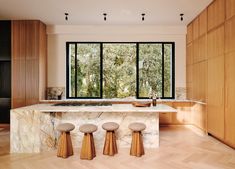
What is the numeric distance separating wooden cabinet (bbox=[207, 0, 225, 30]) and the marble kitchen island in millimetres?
2098

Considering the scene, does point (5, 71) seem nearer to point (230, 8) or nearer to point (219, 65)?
point (219, 65)

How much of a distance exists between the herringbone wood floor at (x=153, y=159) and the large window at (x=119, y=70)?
2.63 m

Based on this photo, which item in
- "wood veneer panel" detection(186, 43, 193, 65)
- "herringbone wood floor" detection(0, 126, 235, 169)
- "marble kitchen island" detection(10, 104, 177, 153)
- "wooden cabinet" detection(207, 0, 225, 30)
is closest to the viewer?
"herringbone wood floor" detection(0, 126, 235, 169)

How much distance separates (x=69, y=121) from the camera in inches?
162

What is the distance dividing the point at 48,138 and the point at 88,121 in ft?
2.52

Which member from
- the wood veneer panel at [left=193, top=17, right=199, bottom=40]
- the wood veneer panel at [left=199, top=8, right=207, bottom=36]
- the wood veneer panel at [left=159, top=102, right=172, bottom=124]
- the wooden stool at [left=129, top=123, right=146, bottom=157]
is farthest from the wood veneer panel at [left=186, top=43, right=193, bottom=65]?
the wooden stool at [left=129, top=123, right=146, bottom=157]

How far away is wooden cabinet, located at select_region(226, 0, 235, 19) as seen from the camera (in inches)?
154

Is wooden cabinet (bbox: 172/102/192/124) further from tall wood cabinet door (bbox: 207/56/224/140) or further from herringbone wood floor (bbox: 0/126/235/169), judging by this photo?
herringbone wood floor (bbox: 0/126/235/169)

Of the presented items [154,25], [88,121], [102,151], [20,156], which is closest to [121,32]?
[154,25]

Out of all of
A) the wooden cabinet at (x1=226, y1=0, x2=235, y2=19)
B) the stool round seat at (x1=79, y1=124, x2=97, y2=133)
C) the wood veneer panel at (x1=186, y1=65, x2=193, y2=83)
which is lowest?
the stool round seat at (x1=79, y1=124, x2=97, y2=133)

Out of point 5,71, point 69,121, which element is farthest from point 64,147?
point 5,71

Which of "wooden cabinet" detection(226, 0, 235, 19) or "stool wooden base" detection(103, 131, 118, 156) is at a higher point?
"wooden cabinet" detection(226, 0, 235, 19)

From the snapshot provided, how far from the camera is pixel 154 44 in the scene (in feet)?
22.1

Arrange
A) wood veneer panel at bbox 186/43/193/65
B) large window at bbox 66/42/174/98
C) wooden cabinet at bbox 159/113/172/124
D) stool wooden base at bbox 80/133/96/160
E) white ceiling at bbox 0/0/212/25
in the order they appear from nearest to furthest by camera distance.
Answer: stool wooden base at bbox 80/133/96/160 → white ceiling at bbox 0/0/212/25 → wood veneer panel at bbox 186/43/193/65 → wooden cabinet at bbox 159/113/172/124 → large window at bbox 66/42/174/98
